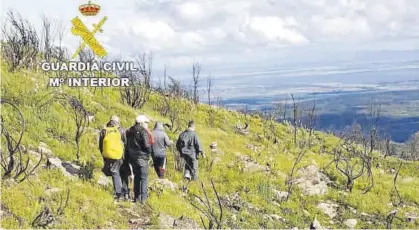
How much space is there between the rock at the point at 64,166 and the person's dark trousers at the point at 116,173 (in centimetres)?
138

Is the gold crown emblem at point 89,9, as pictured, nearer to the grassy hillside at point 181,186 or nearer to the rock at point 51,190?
the grassy hillside at point 181,186

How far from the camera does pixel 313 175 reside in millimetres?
17375

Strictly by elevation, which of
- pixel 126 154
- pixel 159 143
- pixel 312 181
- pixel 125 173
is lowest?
pixel 312 181

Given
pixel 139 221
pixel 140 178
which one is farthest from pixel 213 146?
pixel 139 221

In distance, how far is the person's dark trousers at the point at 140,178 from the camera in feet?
37.1

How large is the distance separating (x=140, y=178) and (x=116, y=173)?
0.51 metres

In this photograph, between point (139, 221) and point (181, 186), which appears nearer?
point (139, 221)

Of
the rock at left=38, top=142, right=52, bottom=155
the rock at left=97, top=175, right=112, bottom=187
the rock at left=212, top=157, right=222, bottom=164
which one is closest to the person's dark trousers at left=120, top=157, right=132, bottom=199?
the rock at left=97, top=175, right=112, bottom=187

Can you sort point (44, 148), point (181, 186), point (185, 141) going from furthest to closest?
point (185, 141), point (181, 186), point (44, 148)

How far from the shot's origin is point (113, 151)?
11156 millimetres

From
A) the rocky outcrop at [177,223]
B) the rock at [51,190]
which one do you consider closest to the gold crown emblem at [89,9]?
the rock at [51,190]

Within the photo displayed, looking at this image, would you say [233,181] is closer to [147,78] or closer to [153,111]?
[153,111]

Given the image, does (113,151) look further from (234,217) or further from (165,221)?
(234,217)

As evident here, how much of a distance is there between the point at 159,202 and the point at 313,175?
23.7 ft
